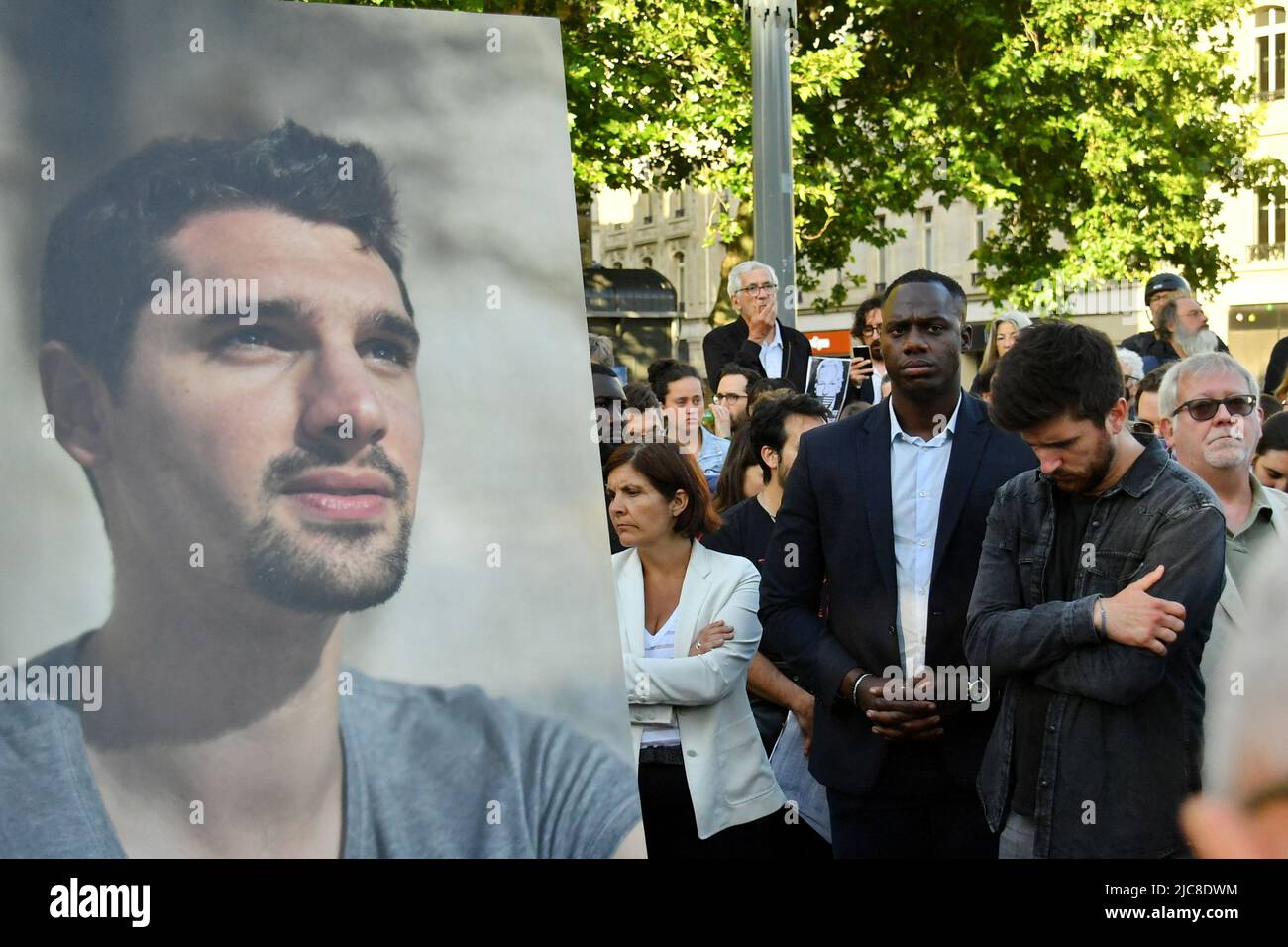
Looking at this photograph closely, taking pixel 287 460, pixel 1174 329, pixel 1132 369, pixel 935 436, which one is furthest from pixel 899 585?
pixel 1174 329

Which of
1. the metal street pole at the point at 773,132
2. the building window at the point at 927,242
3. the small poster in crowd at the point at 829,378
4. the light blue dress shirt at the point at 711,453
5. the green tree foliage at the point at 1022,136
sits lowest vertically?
the light blue dress shirt at the point at 711,453

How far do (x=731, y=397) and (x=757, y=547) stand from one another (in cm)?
211

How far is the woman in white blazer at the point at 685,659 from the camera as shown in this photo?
4207 mm

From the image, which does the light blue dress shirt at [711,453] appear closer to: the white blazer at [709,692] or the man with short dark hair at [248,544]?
the white blazer at [709,692]

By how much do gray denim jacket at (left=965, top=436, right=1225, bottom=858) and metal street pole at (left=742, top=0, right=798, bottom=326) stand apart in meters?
6.05

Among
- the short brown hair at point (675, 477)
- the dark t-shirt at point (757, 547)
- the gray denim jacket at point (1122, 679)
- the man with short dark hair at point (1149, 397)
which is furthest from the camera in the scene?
the man with short dark hair at point (1149, 397)

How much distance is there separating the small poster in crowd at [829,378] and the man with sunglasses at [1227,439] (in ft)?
8.92

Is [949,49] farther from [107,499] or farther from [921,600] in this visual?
[107,499]

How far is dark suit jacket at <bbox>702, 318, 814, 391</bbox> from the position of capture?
294 inches

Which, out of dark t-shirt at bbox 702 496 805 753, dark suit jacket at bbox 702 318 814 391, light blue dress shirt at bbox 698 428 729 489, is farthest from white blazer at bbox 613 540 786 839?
dark suit jacket at bbox 702 318 814 391

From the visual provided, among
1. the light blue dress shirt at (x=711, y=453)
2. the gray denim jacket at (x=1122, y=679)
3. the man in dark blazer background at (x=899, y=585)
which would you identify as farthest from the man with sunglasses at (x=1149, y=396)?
the gray denim jacket at (x=1122, y=679)

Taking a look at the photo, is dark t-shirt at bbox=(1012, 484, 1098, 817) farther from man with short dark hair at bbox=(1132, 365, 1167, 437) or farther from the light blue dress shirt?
the light blue dress shirt

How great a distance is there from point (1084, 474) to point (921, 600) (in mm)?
740

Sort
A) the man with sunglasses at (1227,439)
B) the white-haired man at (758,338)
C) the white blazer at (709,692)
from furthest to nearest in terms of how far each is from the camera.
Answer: the white-haired man at (758,338)
the white blazer at (709,692)
the man with sunglasses at (1227,439)
